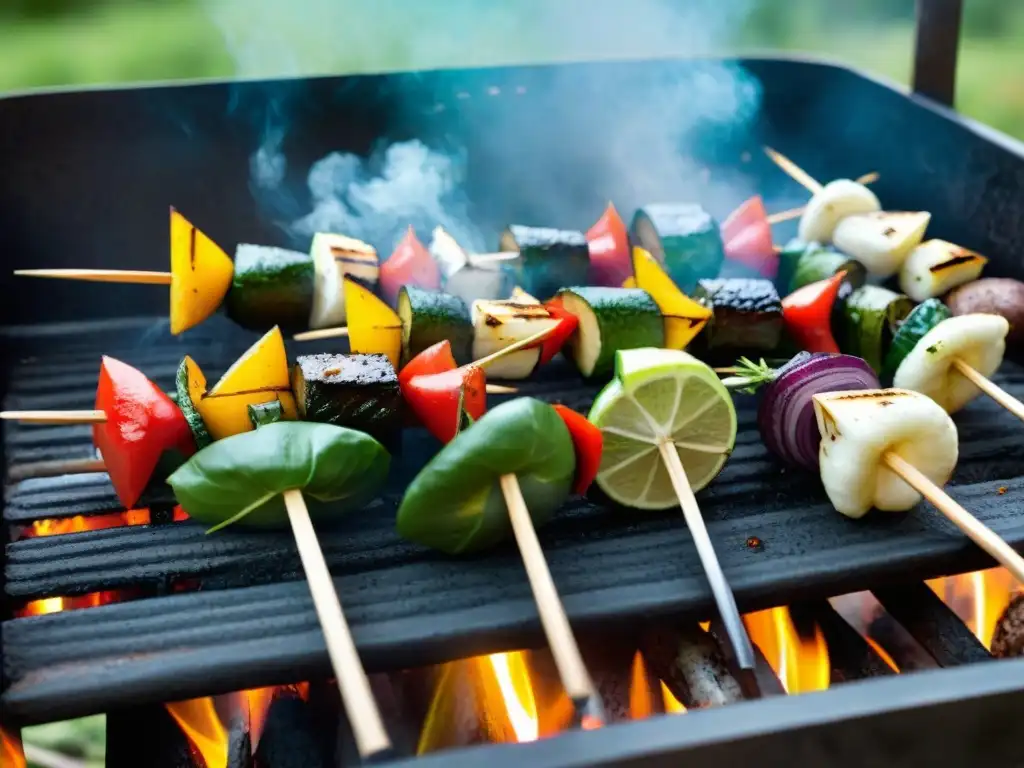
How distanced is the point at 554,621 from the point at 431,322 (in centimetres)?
112

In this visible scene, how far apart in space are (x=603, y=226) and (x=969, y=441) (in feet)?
4.50

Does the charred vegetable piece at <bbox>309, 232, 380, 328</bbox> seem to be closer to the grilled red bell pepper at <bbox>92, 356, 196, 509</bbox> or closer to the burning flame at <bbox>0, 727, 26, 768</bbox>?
the grilled red bell pepper at <bbox>92, 356, 196, 509</bbox>

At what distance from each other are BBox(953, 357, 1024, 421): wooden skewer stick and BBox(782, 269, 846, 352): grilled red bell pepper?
41cm

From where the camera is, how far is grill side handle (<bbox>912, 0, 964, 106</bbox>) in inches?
134

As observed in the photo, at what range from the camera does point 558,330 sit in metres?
2.57

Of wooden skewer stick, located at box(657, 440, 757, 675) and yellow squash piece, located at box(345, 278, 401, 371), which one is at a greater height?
yellow squash piece, located at box(345, 278, 401, 371)

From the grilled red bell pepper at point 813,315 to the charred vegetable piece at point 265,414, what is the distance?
4.86 ft

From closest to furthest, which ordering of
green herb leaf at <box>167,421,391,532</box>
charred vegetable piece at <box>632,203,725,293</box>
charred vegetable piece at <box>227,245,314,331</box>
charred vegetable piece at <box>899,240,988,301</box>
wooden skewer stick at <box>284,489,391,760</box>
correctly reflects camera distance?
wooden skewer stick at <box>284,489,391,760</box>
green herb leaf at <box>167,421,391,532</box>
charred vegetable piece at <box>227,245,314,331</box>
charred vegetable piece at <box>899,240,988,301</box>
charred vegetable piece at <box>632,203,725,293</box>

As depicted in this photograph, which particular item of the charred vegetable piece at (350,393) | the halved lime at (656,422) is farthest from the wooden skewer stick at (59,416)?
the halved lime at (656,422)

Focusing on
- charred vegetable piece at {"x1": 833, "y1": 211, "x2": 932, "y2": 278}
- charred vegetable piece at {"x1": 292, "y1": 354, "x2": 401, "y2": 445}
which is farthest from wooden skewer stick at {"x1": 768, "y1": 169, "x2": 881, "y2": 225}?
charred vegetable piece at {"x1": 292, "y1": 354, "x2": 401, "y2": 445}

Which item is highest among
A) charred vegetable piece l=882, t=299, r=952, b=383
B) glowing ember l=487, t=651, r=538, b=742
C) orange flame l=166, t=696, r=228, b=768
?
charred vegetable piece l=882, t=299, r=952, b=383

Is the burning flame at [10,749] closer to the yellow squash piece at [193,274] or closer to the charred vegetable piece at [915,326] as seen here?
the yellow squash piece at [193,274]

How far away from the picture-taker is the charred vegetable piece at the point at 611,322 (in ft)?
8.36

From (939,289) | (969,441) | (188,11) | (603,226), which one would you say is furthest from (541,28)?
(969,441)
